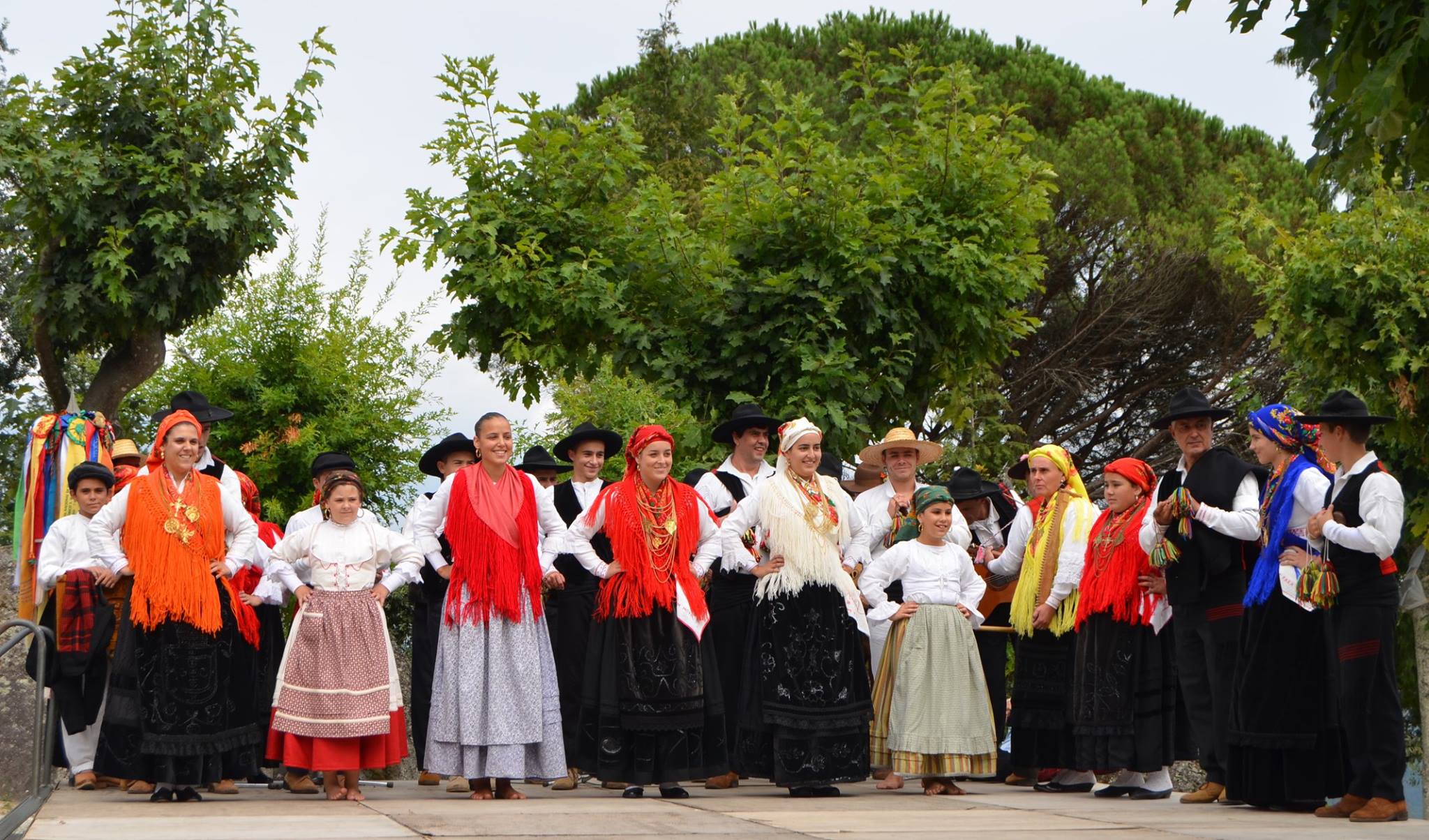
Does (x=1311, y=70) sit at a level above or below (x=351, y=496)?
above

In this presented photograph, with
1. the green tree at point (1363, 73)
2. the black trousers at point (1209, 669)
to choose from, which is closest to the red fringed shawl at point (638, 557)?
the black trousers at point (1209, 669)

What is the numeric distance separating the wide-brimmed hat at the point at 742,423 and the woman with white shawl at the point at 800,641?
29.9 inches

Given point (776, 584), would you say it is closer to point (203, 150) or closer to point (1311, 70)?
point (1311, 70)

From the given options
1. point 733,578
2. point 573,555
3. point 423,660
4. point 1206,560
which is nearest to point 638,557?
point 573,555

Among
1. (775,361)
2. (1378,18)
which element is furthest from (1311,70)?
(775,361)

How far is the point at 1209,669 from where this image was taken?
818cm

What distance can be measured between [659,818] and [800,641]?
1761mm

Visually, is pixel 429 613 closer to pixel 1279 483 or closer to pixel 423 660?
pixel 423 660

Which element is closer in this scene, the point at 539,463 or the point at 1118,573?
the point at 1118,573

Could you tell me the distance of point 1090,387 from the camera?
2475 cm

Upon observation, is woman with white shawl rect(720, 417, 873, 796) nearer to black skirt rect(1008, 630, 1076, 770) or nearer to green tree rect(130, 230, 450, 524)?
black skirt rect(1008, 630, 1076, 770)

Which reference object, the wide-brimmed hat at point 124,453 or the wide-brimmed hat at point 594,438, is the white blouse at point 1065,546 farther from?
the wide-brimmed hat at point 124,453

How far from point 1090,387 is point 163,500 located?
61.3ft

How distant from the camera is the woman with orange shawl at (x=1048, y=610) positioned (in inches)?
359
